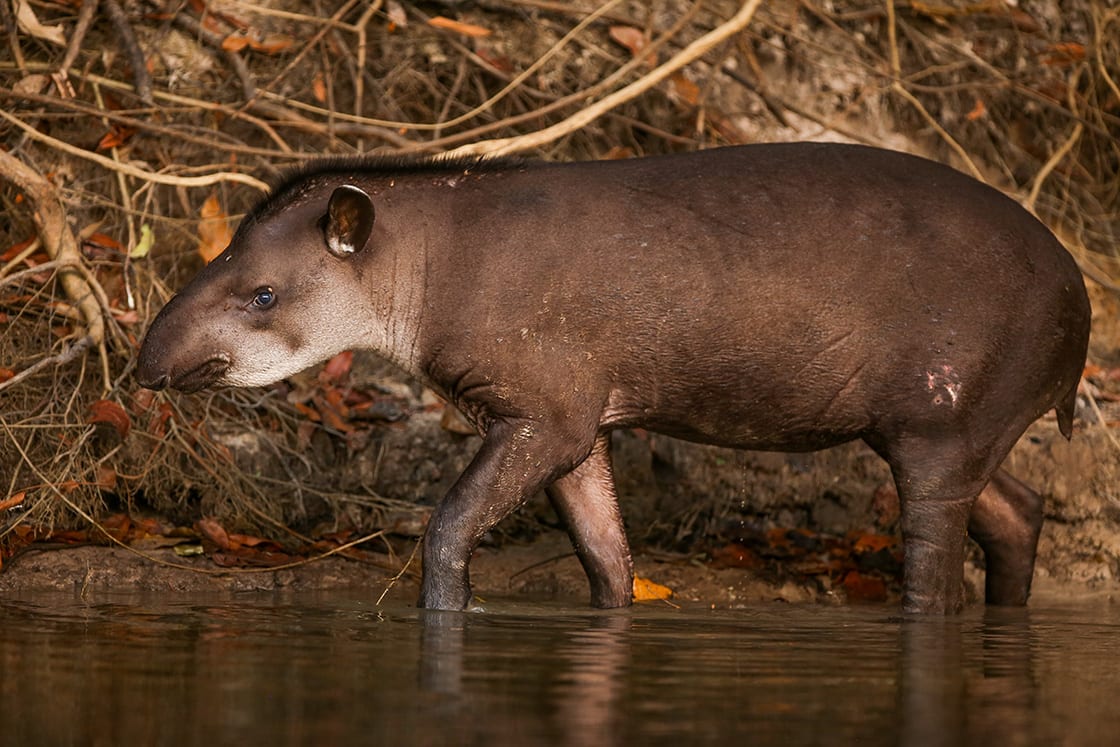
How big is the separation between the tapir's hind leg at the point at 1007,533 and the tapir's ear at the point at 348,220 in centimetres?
294

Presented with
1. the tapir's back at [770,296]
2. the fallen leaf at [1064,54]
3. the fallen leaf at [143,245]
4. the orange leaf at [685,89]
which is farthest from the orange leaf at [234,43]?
the fallen leaf at [1064,54]

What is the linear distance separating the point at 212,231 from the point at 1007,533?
4376 millimetres

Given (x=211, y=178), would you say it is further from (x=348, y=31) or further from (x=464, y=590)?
(x=464, y=590)

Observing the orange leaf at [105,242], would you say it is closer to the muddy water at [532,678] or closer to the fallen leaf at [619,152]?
the fallen leaf at [619,152]

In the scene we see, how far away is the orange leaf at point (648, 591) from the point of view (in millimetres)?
7609

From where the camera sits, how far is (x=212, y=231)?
895 centimetres

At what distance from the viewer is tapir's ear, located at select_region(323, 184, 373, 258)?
253 inches

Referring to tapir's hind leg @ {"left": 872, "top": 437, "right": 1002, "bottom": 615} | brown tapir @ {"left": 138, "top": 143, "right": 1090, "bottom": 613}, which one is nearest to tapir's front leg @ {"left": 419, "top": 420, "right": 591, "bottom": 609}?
brown tapir @ {"left": 138, "top": 143, "right": 1090, "bottom": 613}

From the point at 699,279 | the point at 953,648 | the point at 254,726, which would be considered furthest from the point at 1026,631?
the point at 254,726

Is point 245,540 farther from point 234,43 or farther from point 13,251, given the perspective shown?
point 234,43

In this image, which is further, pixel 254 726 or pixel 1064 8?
pixel 1064 8

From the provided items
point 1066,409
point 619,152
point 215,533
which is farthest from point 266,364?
point 619,152

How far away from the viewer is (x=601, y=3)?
1051cm

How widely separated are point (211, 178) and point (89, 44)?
2.01 m
